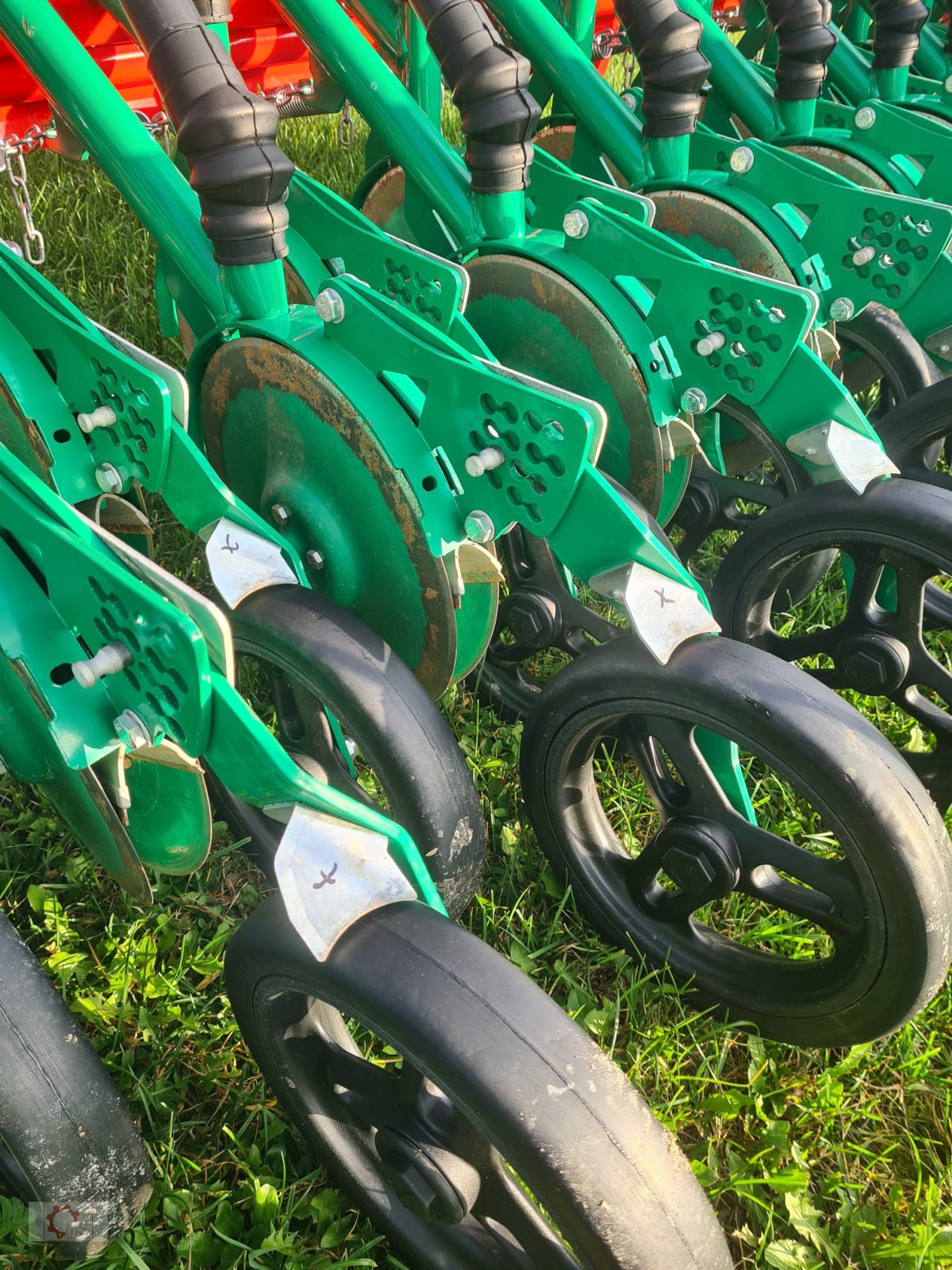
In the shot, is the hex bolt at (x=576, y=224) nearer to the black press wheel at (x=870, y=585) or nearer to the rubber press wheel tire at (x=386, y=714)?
the black press wheel at (x=870, y=585)

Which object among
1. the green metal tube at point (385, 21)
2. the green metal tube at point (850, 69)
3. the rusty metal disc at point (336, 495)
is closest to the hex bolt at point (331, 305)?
the rusty metal disc at point (336, 495)

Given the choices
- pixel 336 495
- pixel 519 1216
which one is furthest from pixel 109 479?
pixel 519 1216

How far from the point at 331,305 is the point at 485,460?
325 millimetres

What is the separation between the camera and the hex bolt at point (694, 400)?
1775mm

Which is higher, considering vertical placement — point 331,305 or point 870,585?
point 331,305

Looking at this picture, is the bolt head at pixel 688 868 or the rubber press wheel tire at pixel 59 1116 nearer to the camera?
the rubber press wheel tire at pixel 59 1116

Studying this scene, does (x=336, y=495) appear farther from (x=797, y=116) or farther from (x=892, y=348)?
(x=797, y=116)

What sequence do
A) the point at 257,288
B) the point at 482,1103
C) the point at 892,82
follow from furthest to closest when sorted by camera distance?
the point at 892,82, the point at 257,288, the point at 482,1103

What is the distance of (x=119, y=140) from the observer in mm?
1719

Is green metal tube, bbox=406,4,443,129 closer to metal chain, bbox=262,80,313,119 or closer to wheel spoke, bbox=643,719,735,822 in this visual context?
metal chain, bbox=262,80,313,119

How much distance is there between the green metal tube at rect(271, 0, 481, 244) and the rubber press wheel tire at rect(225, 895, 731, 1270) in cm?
137

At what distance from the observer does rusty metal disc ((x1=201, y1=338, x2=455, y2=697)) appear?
1.57 m

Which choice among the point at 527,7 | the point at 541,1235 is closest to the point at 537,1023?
the point at 541,1235

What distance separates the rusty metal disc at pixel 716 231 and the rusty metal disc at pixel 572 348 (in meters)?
0.35
